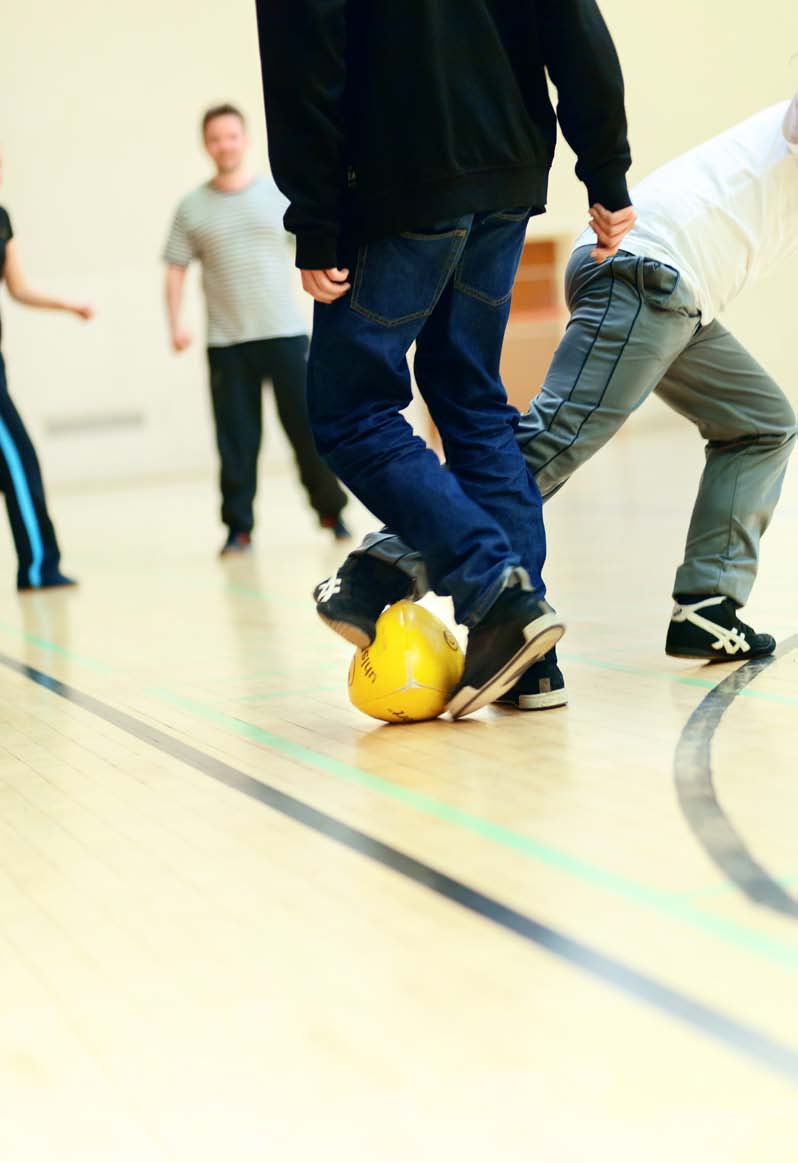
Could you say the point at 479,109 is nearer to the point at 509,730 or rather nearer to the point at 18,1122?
the point at 509,730

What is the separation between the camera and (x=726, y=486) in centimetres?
288

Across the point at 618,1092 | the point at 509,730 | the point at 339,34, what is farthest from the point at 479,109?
the point at 618,1092

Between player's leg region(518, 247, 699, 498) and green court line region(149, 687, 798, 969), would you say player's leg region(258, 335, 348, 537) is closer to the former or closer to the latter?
player's leg region(518, 247, 699, 498)

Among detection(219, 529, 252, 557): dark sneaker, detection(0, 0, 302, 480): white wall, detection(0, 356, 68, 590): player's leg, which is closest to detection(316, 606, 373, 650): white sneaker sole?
detection(0, 356, 68, 590): player's leg

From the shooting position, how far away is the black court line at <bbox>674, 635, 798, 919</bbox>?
1545 millimetres

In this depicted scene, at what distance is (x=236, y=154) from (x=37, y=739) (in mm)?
3888

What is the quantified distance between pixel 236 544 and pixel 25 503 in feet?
3.34

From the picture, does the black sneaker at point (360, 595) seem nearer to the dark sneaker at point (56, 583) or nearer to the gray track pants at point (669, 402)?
the gray track pants at point (669, 402)

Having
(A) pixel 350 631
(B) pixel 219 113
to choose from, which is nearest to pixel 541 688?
(A) pixel 350 631

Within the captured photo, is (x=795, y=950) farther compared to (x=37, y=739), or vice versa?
(x=37, y=739)

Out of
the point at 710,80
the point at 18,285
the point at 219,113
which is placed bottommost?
the point at 18,285

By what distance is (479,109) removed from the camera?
2.30 m

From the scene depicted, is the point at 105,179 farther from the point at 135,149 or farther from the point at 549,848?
the point at 549,848

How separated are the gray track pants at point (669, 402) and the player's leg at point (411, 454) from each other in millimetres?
184
